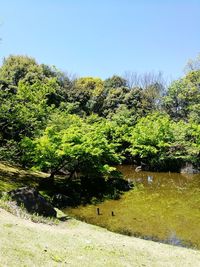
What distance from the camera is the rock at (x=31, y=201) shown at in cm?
1459

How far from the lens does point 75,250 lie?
9.36m

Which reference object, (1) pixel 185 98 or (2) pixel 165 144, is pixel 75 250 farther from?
(1) pixel 185 98

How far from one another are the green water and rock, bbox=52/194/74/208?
0.85 m

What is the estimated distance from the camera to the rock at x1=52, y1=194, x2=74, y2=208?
66.6ft

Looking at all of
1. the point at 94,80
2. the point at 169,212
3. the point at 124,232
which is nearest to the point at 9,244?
the point at 124,232

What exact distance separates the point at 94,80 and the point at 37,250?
2028 inches

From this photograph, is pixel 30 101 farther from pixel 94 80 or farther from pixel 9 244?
pixel 94 80

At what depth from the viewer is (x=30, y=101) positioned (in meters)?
25.0

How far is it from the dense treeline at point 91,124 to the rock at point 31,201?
7.02m

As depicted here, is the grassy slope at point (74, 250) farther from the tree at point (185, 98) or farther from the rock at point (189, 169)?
the tree at point (185, 98)

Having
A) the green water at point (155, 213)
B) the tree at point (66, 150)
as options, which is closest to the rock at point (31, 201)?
the green water at point (155, 213)

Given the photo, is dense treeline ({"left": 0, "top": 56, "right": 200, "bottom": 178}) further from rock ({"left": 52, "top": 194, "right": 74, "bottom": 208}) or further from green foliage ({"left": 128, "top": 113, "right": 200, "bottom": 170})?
rock ({"left": 52, "top": 194, "right": 74, "bottom": 208})

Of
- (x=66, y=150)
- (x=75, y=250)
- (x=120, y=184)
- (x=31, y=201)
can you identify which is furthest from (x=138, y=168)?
(x=75, y=250)

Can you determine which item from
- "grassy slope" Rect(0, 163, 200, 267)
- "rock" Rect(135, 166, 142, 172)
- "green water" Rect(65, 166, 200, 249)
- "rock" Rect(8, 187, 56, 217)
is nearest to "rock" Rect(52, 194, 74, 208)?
"green water" Rect(65, 166, 200, 249)
